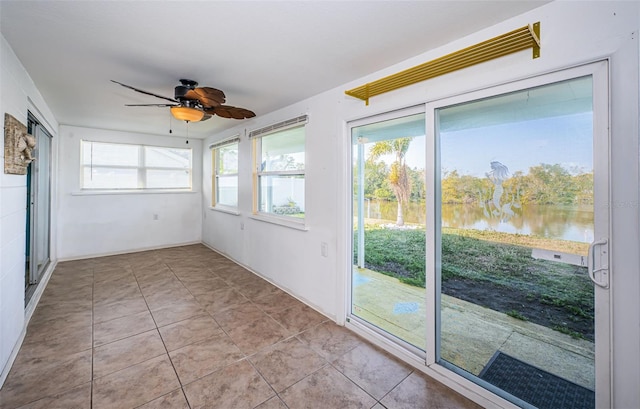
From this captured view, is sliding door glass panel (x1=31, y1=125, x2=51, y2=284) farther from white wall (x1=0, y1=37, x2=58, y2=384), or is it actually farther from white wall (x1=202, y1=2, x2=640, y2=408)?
white wall (x1=202, y1=2, x2=640, y2=408)

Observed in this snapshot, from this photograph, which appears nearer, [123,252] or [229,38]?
[229,38]

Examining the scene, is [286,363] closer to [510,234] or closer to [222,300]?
[222,300]

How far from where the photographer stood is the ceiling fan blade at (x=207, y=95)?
2.13 meters

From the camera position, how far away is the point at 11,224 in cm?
205

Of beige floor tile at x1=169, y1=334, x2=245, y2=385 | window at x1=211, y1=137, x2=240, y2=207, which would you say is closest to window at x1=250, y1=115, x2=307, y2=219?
window at x1=211, y1=137, x2=240, y2=207

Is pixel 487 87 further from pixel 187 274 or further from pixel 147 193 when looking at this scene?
pixel 147 193

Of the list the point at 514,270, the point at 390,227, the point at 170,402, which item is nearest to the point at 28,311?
the point at 170,402

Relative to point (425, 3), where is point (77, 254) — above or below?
below

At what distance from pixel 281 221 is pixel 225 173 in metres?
2.26

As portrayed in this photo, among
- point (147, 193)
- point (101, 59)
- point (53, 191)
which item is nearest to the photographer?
point (101, 59)

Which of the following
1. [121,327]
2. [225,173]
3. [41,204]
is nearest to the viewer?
[121,327]

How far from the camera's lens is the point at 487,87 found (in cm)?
169

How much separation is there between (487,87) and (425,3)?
640mm

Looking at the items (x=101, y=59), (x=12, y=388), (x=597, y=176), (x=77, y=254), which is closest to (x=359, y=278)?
(x=597, y=176)
